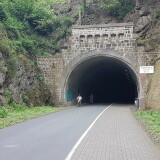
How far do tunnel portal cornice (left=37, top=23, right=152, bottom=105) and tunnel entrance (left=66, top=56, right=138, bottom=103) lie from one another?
100 cm

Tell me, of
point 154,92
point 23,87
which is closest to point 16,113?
point 23,87

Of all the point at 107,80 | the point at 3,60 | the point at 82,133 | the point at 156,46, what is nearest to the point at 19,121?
the point at 82,133

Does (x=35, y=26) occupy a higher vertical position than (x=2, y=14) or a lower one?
lower

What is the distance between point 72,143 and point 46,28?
77.4 ft

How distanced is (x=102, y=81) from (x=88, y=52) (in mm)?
19583

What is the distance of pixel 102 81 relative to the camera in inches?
1839

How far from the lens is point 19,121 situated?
50.4ft

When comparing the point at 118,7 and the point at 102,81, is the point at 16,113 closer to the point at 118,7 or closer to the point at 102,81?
the point at 118,7

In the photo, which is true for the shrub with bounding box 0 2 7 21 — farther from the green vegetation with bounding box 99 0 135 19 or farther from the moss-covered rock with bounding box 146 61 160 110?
the moss-covered rock with bounding box 146 61 160 110

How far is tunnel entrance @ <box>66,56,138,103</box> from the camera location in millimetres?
30078

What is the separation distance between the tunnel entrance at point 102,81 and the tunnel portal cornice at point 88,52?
3.29 ft

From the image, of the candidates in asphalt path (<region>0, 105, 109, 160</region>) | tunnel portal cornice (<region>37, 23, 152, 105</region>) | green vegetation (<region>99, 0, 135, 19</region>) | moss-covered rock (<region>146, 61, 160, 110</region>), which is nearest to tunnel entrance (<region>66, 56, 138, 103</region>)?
tunnel portal cornice (<region>37, 23, 152, 105</region>)

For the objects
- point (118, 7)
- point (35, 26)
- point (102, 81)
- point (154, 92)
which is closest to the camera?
point (154, 92)

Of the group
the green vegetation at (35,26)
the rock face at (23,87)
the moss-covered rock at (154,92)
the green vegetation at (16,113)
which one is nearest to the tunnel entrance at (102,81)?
the rock face at (23,87)
